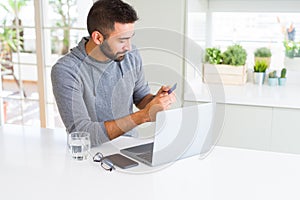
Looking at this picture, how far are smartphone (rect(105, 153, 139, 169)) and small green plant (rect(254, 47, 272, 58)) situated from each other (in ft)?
6.28

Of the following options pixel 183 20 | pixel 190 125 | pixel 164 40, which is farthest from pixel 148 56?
pixel 190 125

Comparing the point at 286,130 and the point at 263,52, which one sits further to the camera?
the point at 263,52

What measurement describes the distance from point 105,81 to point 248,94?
1.17 metres

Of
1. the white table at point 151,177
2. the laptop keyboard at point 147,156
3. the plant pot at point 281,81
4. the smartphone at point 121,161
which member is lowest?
the white table at point 151,177

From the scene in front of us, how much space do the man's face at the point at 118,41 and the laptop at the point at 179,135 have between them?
1.84 ft

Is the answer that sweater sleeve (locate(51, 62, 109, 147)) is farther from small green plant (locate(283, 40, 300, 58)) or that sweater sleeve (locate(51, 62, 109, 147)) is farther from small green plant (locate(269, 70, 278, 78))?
small green plant (locate(283, 40, 300, 58))

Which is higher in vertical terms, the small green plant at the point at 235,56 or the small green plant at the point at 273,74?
the small green plant at the point at 235,56

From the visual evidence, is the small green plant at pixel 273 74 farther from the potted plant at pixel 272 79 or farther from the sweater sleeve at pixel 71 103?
the sweater sleeve at pixel 71 103

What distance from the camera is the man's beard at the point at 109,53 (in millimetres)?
1937

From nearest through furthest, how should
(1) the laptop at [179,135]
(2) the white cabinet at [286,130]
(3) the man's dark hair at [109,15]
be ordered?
(1) the laptop at [179,135] < (3) the man's dark hair at [109,15] < (2) the white cabinet at [286,130]

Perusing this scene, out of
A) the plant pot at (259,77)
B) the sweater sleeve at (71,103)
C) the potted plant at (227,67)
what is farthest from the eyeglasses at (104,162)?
the plant pot at (259,77)

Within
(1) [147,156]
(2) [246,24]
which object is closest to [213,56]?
(2) [246,24]

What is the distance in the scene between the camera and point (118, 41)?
6.23 ft

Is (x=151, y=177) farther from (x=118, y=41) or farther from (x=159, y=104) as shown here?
(x=118, y=41)
